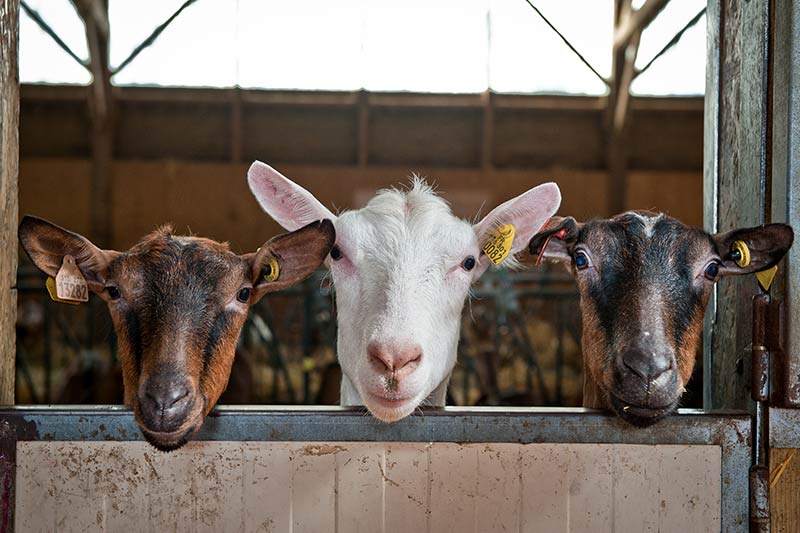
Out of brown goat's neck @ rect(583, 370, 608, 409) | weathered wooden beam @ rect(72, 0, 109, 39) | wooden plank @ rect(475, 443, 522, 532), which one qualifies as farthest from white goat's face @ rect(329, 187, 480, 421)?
weathered wooden beam @ rect(72, 0, 109, 39)

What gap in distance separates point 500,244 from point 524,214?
0.26 meters

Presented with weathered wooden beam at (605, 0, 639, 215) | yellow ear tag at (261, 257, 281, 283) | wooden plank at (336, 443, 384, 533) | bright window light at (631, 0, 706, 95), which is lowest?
wooden plank at (336, 443, 384, 533)

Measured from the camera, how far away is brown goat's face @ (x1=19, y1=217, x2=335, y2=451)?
2785 mm

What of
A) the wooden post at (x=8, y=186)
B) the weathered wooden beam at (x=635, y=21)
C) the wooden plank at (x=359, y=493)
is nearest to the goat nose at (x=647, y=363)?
the wooden plank at (x=359, y=493)

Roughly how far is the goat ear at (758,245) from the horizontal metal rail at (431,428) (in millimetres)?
609

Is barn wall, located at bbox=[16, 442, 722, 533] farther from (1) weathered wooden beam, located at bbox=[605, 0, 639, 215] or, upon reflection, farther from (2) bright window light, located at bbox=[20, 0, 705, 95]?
(1) weathered wooden beam, located at bbox=[605, 0, 639, 215]

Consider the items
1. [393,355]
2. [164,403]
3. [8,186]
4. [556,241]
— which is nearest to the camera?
[164,403]

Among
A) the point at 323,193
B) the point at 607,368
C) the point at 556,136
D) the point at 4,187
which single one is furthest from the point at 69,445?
the point at 556,136

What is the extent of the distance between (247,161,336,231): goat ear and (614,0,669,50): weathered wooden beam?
12.6 metres

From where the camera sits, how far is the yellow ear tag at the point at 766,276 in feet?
10.7

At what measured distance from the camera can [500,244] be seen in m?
3.51

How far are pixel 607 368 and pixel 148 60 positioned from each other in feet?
50.2

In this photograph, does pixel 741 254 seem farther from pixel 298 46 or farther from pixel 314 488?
pixel 298 46

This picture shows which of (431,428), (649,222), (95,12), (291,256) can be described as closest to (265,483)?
(431,428)
